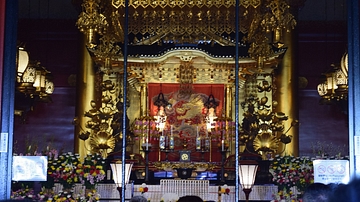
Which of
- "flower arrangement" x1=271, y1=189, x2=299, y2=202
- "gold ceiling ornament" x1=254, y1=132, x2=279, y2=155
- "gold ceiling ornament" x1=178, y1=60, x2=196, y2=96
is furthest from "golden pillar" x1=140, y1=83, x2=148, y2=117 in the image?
"flower arrangement" x1=271, y1=189, x2=299, y2=202

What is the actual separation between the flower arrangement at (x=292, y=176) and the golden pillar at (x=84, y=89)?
404cm

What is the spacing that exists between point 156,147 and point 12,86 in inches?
263

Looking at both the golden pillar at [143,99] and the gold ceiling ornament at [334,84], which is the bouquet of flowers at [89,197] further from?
the golden pillar at [143,99]

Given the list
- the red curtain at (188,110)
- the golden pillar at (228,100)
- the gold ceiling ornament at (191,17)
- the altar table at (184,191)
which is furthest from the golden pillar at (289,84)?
the altar table at (184,191)

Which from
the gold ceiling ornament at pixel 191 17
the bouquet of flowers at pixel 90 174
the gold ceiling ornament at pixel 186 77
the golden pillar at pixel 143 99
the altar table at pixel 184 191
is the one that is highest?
the gold ceiling ornament at pixel 191 17

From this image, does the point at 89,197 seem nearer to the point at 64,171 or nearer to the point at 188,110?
the point at 64,171

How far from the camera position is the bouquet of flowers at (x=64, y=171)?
15.9ft

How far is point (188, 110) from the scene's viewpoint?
10.1 meters

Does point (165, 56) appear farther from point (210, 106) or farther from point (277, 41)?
point (277, 41)

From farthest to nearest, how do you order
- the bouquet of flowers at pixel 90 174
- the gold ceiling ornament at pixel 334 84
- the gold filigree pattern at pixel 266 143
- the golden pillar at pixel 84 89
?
the golden pillar at pixel 84 89
the gold filigree pattern at pixel 266 143
the gold ceiling ornament at pixel 334 84
the bouquet of flowers at pixel 90 174

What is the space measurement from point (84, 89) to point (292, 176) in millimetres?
4490

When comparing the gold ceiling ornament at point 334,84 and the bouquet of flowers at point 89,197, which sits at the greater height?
the gold ceiling ornament at point 334,84

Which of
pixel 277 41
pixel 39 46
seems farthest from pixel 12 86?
pixel 39 46

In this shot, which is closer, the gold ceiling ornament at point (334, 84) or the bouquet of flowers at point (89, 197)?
the bouquet of flowers at point (89, 197)
